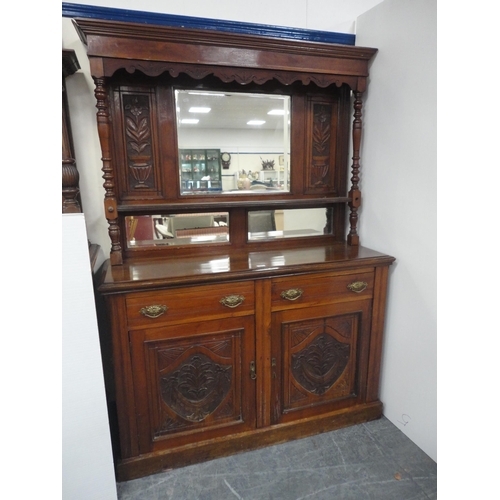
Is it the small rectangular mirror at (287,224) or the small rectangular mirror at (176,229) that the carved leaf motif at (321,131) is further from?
the small rectangular mirror at (176,229)

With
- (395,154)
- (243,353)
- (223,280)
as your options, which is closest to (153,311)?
(223,280)

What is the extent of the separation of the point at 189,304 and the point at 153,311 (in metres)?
0.16

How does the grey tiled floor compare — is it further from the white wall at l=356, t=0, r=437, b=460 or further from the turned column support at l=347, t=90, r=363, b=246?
the turned column support at l=347, t=90, r=363, b=246

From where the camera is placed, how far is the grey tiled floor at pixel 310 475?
1507 mm

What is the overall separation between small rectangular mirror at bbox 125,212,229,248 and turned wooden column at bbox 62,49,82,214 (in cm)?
38

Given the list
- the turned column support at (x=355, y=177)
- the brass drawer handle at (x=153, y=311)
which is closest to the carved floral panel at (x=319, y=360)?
the turned column support at (x=355, y=177)

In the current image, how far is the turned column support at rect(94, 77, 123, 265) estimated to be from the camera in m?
1.48

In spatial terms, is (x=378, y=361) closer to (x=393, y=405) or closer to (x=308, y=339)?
(x=393, y=405)

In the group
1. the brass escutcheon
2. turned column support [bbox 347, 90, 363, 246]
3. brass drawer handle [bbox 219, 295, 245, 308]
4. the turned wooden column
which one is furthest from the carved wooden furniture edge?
the brass escutcheon

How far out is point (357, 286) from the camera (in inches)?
69.2
